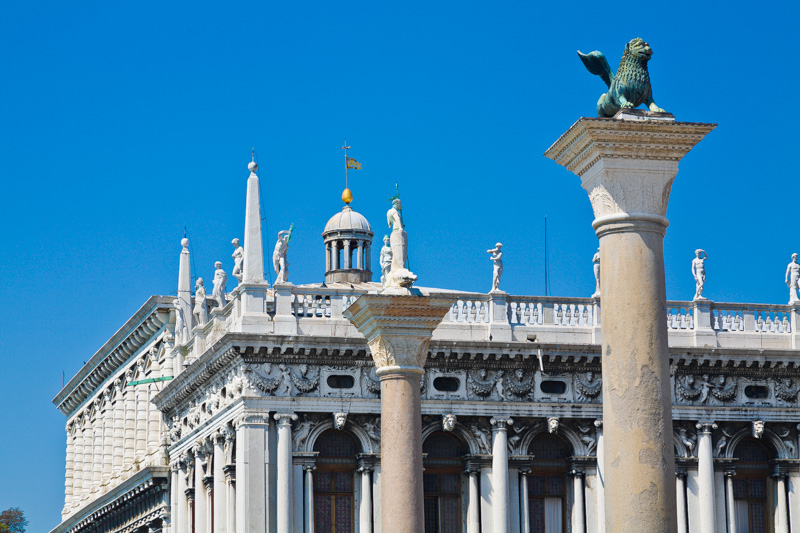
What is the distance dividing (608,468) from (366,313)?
240 inches

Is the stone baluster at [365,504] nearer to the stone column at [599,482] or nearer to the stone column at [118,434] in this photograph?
the stone column at [599,482]

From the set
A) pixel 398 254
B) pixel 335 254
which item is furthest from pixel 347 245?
pixel 398 254

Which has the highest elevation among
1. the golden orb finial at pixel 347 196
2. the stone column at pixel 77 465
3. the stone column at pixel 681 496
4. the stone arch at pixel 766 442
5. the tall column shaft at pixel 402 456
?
the golden orb finial at pixel 347 196

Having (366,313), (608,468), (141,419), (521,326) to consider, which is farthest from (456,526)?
(608,468)

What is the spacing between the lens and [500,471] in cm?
4381


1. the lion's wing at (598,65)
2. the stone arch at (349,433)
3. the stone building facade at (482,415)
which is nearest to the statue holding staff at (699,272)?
the stone building facade at (482,415)

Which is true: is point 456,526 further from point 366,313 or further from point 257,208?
point 366,313

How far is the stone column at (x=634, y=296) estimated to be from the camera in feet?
50.1

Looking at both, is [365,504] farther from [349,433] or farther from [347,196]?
[347,196]

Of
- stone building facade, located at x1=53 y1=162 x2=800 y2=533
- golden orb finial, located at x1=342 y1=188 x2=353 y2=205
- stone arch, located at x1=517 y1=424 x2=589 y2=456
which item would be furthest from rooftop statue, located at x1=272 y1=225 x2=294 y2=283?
golden orb finial, located at x1=342 y1=188 x2=353 y2=205

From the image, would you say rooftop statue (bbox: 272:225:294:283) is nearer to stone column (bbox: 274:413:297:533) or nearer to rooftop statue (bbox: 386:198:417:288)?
stone column (bbox: 274:413:297:533)

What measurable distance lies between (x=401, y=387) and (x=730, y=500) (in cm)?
2655

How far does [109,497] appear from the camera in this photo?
6381cm

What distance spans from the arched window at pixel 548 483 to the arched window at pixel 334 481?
5226mm
